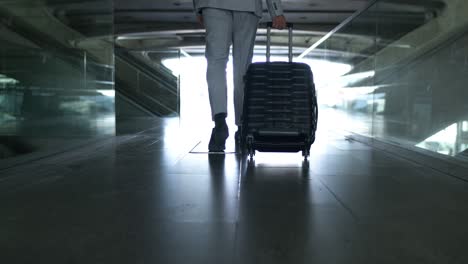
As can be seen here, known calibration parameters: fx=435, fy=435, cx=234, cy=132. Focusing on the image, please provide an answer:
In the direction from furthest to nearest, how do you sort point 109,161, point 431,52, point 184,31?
point 184,31
point 431,52
point 109,161

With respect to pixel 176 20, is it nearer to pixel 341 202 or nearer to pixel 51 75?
pixel 51 75

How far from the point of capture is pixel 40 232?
58.8 inches

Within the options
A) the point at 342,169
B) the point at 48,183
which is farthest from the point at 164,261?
the point at 342,169

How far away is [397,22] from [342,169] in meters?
2.14

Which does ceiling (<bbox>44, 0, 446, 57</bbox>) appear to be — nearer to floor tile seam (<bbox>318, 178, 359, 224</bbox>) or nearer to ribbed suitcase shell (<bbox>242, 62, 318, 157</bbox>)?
A: ribbed suitcase shell (<bbox>242, 62, 318, 157</bbox>)

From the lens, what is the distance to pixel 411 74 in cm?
386

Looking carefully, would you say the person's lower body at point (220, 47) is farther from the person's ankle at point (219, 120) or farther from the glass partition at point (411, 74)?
the glass partition at point (411, 74)

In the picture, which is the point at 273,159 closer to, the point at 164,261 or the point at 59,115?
the point at 59,115

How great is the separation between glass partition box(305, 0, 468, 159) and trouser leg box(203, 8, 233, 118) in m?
1.64

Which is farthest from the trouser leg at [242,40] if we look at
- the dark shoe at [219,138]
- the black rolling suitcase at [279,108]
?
the black rolling suitcase at [279,108]

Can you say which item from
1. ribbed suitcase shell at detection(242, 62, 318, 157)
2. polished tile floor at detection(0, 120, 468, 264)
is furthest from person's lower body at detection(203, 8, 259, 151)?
polished tile floor at detection(0, 120, 468, 264)

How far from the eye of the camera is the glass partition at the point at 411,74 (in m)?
3.03

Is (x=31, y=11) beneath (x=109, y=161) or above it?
above

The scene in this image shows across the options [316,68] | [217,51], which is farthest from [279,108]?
[316,68]
